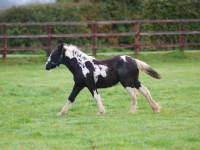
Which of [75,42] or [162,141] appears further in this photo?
[75,42]

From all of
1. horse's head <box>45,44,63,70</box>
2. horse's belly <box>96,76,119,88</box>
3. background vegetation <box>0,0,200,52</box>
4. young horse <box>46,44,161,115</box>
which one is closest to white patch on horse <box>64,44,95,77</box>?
young horse <box>46,44,161,115</box>

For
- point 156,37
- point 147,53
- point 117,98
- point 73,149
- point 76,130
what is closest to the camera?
point 73,149

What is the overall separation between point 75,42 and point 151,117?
2106 centimetres

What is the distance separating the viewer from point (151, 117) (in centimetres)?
1227

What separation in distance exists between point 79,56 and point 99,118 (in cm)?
197

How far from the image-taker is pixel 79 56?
1374 centimetres

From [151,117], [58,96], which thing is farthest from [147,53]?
[151,117]

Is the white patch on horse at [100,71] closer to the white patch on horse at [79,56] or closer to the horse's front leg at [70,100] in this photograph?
the white patch on horse at [79,56]

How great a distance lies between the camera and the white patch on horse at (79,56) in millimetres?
13500

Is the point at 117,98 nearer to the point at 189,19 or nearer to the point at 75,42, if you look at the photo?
the point at 189,19

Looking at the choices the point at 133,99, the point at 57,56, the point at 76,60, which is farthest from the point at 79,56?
the point at 133,99

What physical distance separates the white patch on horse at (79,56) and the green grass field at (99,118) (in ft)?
3.23

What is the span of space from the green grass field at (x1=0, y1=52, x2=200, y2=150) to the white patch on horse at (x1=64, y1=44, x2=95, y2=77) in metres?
0.98

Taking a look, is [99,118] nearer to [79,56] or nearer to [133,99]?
[133,99]
